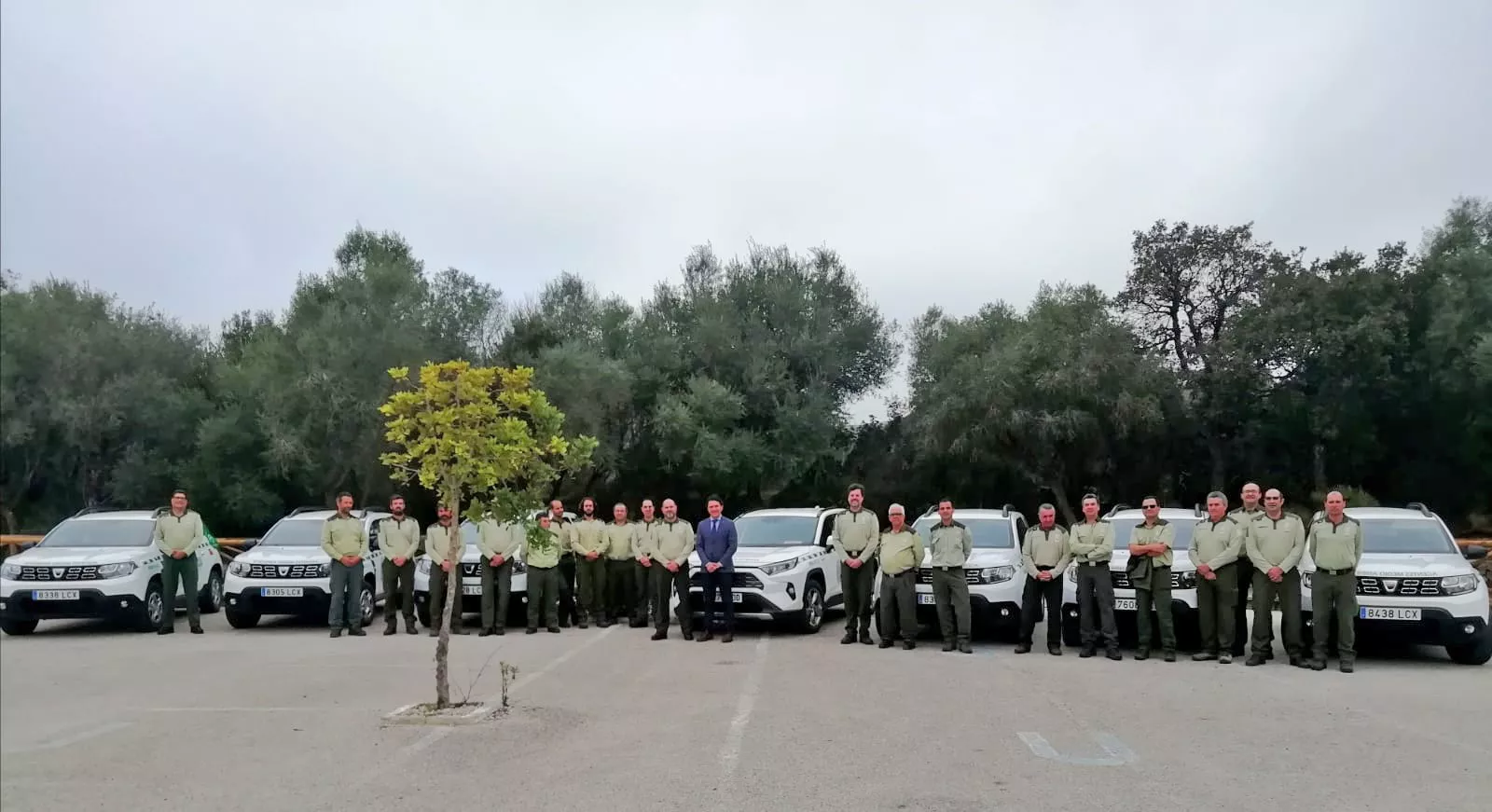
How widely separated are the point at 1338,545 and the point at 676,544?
312 inches

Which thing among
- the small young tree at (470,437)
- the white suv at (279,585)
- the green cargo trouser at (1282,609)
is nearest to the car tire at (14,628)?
the small young tree at (470,437)

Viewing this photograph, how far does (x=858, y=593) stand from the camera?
14.3 meters

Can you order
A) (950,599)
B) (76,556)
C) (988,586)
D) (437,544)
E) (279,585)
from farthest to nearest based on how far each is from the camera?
(279,585) < (437,544) < (988,586) < (76,556) < (950,599)

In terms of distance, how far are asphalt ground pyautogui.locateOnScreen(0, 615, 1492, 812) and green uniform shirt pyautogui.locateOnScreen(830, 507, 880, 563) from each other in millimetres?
1663

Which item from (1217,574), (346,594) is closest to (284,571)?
(346,594)

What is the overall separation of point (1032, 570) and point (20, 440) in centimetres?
1043

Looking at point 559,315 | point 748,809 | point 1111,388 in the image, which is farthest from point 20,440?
point 1111,388

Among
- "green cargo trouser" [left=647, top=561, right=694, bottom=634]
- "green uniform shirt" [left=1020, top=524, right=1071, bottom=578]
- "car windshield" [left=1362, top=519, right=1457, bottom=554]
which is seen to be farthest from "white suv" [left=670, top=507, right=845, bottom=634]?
"car windshield" [left=1362, top=519, right=1457, bottom=554]

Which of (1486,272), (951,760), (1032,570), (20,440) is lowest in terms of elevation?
(951,760)

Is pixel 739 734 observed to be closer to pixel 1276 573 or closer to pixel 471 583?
pixel 1276 573

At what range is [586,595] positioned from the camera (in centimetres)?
1653

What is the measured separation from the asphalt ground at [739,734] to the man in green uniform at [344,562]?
7.40ft

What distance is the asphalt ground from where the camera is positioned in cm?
638

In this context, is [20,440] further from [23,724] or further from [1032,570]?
[1032,570]
